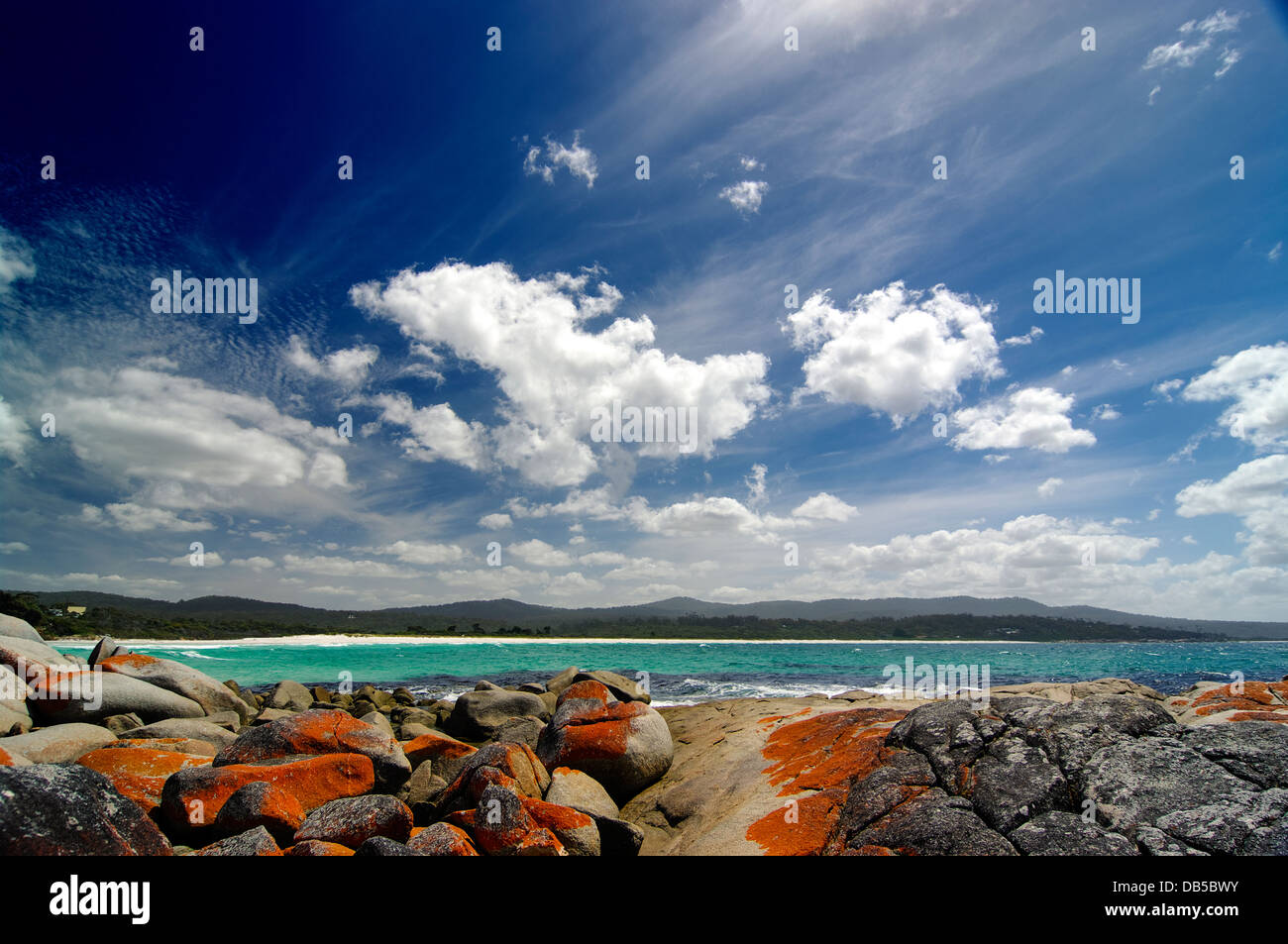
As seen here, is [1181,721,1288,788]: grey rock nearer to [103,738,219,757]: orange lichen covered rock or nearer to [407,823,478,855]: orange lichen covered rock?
[407,823,478,855]: orange lichen covered rock

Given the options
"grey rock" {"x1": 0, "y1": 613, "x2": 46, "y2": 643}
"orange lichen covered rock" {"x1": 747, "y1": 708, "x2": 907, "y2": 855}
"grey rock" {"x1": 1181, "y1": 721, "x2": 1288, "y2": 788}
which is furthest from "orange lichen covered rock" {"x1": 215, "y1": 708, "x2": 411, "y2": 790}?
"grey rock" {"x1": 0, "y1": 613, "x2": 46, "y2": 643}

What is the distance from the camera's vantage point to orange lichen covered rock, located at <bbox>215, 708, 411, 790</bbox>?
29.4ft

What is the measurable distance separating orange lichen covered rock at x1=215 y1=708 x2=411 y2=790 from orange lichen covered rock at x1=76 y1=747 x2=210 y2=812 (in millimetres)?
634

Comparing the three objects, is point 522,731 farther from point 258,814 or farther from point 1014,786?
point 1014,786

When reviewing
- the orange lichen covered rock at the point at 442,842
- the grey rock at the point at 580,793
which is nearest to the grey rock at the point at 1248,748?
the grey rock at the point at 580,793

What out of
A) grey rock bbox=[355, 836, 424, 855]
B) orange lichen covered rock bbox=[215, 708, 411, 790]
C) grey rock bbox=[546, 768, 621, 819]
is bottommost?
grey rock bbox=[546, 768, 621, 819]

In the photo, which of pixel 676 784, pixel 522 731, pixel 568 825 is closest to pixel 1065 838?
pixel 568 825

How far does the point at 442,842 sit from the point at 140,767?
19.3ft

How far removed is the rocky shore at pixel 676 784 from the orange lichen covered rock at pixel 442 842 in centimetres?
2

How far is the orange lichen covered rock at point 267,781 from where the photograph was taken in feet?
23.8

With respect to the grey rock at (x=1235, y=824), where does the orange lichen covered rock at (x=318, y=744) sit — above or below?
below

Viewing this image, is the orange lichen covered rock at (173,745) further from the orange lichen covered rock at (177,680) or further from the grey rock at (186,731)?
the orange lichen covered rock at (177,680)
